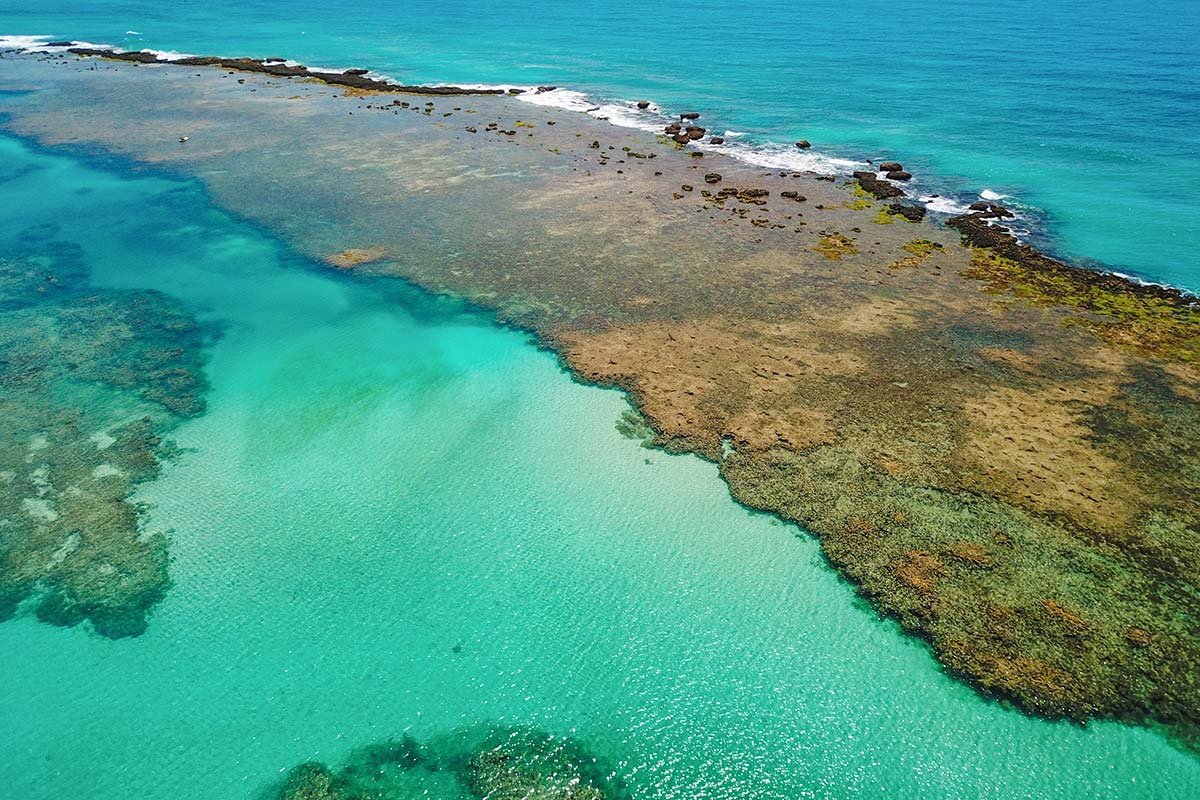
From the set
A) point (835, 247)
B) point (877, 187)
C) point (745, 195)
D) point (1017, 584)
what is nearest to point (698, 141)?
point (745, 195)

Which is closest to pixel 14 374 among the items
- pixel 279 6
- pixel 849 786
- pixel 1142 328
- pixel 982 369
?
pixel 849 786

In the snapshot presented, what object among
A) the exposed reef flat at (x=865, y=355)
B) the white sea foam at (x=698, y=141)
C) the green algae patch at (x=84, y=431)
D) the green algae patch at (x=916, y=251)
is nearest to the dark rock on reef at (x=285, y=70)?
the white sea foam at (x=698, y=141)

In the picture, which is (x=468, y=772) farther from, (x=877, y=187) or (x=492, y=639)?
(x=877, y=187)

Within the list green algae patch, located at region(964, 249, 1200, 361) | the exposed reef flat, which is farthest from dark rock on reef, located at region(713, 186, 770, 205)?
green algae patch, located at region(964, 249, 1200, 361)

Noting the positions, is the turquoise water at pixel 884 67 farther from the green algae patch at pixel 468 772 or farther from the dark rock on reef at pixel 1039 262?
the green algae patch at pixel 468 772

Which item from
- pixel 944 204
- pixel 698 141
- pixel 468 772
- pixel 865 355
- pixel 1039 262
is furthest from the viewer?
pixel 698 141

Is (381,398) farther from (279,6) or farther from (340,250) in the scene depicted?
(279,6)

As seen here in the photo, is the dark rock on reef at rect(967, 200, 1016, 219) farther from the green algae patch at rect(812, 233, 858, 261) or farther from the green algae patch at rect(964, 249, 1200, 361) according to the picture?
the green algae patch at rect(812, 233, 858, 261)
